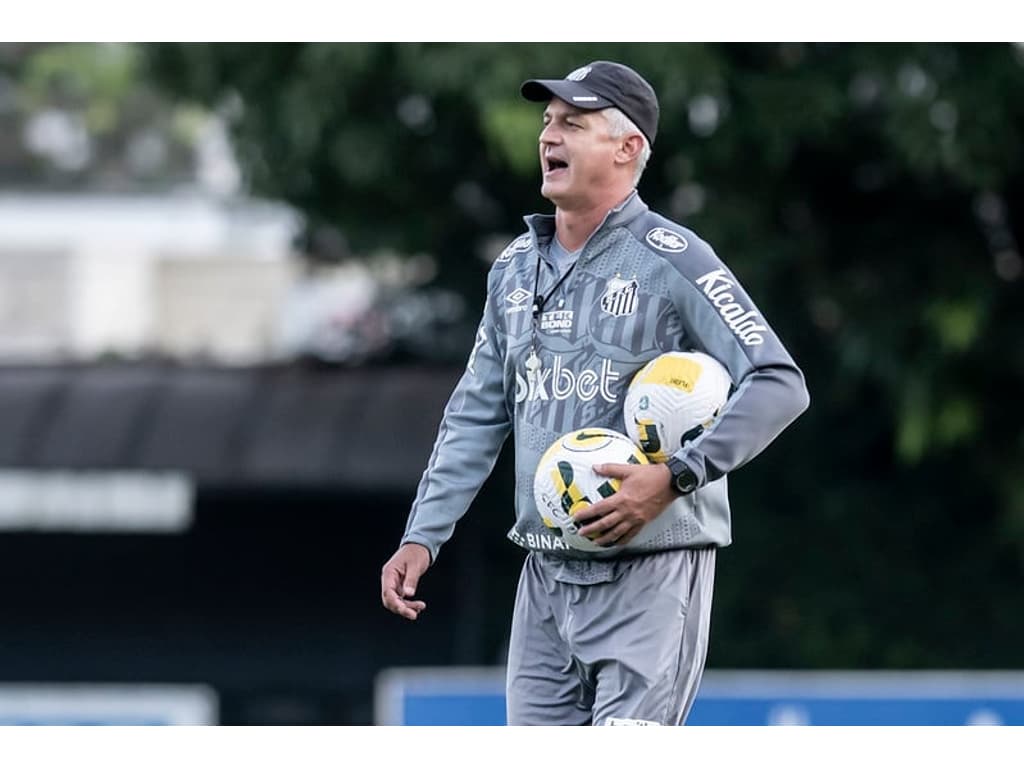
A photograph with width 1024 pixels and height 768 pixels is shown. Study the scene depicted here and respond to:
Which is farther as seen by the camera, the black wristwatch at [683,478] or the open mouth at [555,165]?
the open mouth at [555,165]

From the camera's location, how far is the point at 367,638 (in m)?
13.1

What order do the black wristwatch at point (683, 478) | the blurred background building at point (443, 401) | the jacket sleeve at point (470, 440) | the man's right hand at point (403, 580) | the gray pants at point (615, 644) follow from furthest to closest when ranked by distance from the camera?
1. the blurred background building at point (443, 401)
2. the jacket sleeve at point (470, 440)
3. the man's right hand at point (403, 580)
4. the gray pants at point (615, 644)
5. the black wristwatch at point (683, 478)

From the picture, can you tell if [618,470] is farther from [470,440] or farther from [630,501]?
[470,440]

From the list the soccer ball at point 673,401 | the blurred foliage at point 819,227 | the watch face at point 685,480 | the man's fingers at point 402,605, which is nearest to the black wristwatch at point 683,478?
the watch face at point 685,480

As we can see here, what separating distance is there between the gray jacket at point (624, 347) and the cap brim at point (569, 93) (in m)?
0.25

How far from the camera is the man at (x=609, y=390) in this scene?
4266 mm

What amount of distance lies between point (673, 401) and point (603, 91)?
26.3 inches

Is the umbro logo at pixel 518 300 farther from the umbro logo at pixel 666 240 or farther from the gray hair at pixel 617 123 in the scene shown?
the gray hair at pixel 617 123

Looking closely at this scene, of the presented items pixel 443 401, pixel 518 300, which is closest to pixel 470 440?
pixel 518 300

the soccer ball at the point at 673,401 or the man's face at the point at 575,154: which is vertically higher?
the man's face at the point at 575,154

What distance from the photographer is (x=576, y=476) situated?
14.0 ft

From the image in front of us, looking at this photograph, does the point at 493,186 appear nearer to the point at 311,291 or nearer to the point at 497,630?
the point at 497,630

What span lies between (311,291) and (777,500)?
5890mm
